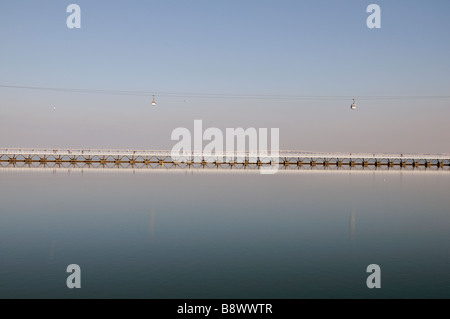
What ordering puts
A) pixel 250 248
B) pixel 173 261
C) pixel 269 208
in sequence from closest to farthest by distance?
pixel 173 261 < pixel 250 248 < pixel 269 208

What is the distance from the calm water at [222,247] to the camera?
9273 mm

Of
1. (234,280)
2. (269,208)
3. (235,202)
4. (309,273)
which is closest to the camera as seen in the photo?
(234,280)

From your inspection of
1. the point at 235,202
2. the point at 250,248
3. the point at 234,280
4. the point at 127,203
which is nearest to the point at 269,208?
the point at 235,202

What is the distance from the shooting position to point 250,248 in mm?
12906

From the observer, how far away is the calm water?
9.27 meters

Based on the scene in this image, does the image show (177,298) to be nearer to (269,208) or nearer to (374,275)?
(374,275)

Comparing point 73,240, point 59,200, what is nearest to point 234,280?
point 73,240

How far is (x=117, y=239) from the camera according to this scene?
1390cm

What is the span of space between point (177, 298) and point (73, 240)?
253 inches

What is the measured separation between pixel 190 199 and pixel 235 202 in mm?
2806

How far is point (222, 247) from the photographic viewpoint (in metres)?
13.0

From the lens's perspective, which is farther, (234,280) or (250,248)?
(250,248)
